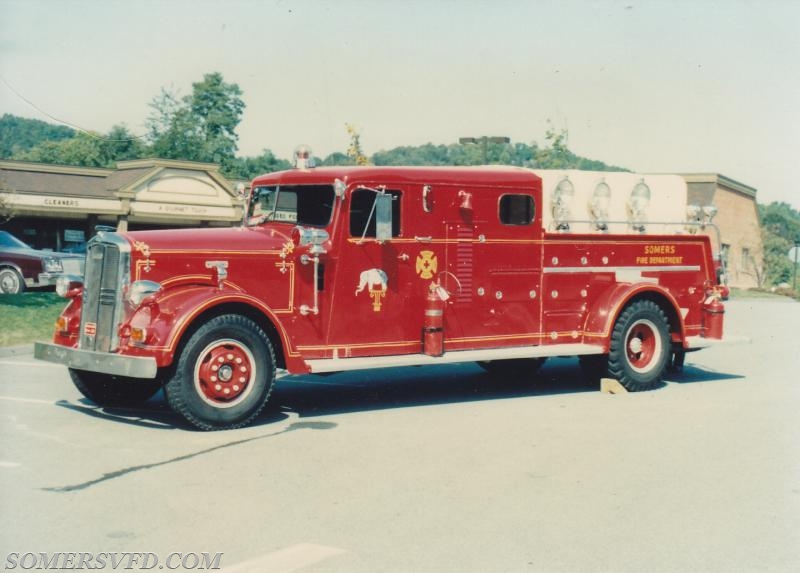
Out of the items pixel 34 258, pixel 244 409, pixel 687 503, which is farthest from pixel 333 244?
pixel 34 258

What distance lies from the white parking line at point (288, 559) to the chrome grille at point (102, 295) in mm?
3984

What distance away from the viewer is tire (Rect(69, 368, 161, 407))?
912 cm

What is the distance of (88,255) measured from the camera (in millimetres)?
8906

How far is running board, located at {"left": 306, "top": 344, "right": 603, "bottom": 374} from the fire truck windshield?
142cm

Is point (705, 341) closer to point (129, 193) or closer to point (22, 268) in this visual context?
point (22, 268)

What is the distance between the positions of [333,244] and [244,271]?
97cm

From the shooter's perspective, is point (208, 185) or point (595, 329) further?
point (208, 185)

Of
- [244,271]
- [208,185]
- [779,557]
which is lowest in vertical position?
[779,557]

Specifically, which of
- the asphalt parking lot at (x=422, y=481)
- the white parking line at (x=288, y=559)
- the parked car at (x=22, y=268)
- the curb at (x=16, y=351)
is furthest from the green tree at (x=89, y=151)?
the white parking line at (x=288, y=559)

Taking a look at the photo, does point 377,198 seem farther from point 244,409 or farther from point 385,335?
point 244,409

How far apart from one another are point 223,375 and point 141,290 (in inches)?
40.8

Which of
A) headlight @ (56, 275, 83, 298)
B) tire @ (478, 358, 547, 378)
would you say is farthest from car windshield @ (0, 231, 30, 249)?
tire @ (478, 358, 547, 378)

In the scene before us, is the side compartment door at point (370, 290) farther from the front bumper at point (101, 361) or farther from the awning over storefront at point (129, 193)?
the awning over storefront at point (129, 193)

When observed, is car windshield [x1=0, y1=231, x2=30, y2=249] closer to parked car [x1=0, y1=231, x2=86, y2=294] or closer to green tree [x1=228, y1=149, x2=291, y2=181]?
parked car [x1=0, y1=231, x2=86, y2=294]
